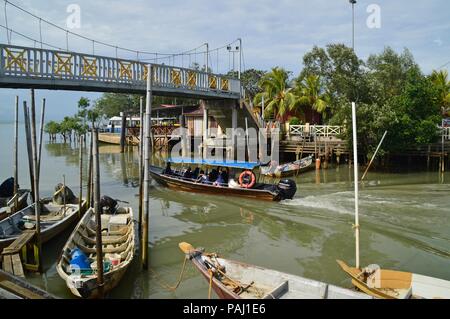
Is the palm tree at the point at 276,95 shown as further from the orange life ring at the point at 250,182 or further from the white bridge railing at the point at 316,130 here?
the orange life ring at the point at 250,182

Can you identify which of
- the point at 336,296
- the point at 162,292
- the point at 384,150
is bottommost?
the point at 162,292

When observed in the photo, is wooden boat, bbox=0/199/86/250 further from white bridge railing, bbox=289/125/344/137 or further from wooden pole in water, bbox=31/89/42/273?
white bridge railing, bbox=289/125/344/137

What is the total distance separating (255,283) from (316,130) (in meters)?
22.8

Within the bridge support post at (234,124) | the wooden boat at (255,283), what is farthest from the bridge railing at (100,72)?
the wooden boat at (255,283)

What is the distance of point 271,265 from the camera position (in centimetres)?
1087

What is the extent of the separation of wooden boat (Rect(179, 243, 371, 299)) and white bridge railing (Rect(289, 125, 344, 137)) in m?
20.7

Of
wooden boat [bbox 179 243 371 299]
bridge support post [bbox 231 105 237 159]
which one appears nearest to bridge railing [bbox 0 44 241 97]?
bridge support post [bbox 231 105 237 159]

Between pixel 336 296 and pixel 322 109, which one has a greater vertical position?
pixel 322 109

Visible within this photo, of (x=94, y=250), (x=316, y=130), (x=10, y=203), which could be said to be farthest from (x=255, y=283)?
(x=316, y=130)

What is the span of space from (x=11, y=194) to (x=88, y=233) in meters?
7.11

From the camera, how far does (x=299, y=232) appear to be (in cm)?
1384

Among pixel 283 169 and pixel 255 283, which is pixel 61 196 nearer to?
pixel 255 283
